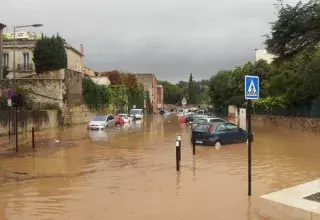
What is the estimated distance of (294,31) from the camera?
35594 mm

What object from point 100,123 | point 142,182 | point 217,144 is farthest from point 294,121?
point 142,182

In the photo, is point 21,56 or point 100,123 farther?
point 21,56

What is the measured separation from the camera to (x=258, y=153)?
68.9 feet

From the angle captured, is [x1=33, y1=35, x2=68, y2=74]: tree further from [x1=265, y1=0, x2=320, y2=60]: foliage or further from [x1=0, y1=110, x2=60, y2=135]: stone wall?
[x1=265, y1=0, x2=320, y2=60]: foliage

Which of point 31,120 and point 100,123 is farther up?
point 31,120

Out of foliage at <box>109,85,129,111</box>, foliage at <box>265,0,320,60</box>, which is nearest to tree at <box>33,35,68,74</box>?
foliage at <box>109,85,129,111</box>

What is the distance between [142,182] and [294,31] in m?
26.6

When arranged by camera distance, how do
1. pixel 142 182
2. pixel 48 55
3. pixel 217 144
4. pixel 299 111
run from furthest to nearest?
pixel 48 55 → pixel 299 111 → pixel 217 144 → pixel 142 182

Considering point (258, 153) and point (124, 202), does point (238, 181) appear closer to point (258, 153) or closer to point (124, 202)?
point (124, 202)

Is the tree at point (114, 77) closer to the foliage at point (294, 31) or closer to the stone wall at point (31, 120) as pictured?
the stone wall at point (31, 120)

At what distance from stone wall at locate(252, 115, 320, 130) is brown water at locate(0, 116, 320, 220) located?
69.0 ft

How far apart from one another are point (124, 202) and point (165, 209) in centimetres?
116

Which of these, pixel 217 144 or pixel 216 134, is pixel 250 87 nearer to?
pixel 217 144

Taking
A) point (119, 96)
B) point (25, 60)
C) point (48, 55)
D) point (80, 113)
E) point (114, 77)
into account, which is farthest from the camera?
point (114, 77)
